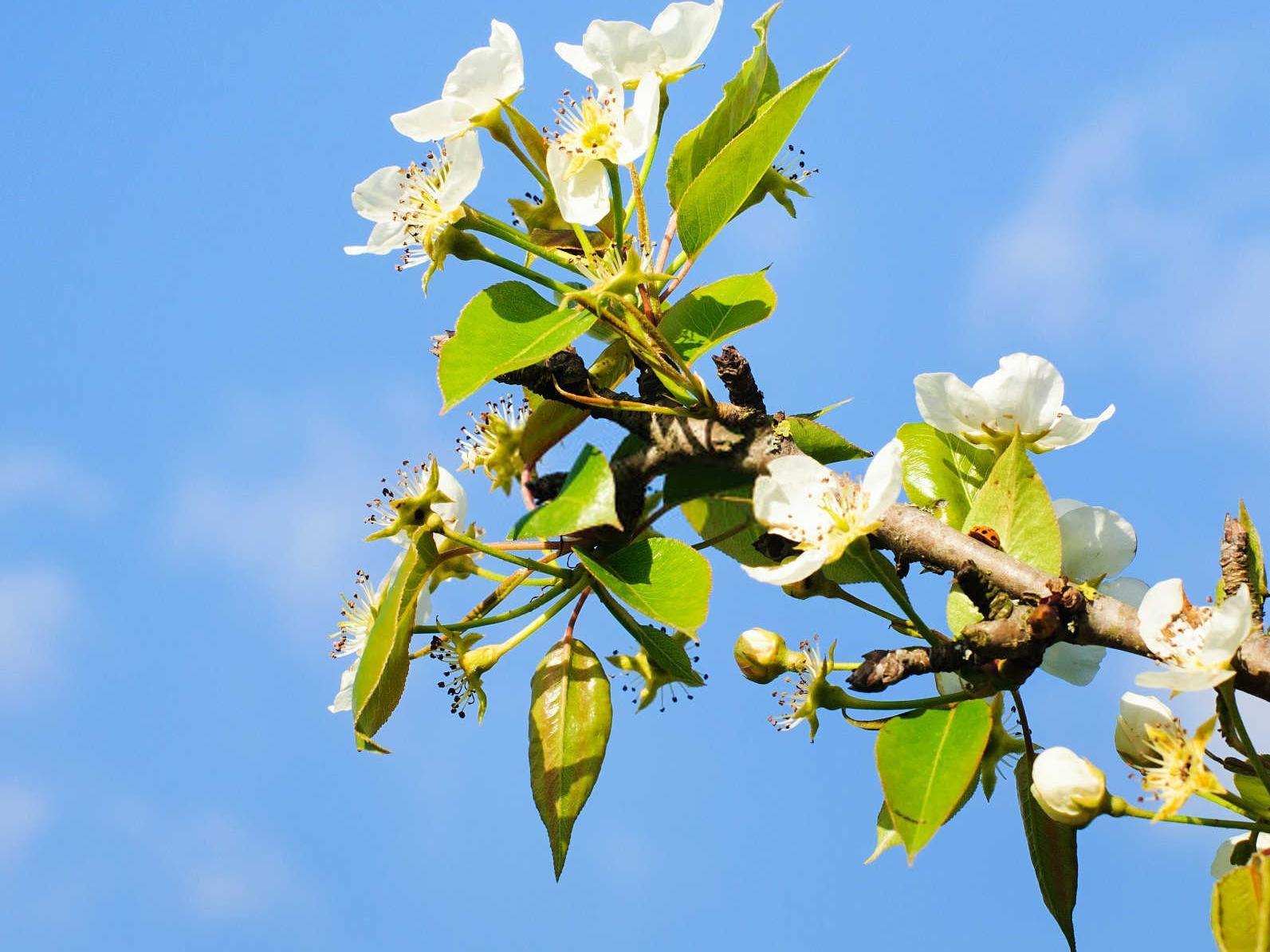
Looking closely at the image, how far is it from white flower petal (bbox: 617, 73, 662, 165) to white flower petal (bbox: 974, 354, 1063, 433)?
2.36ft

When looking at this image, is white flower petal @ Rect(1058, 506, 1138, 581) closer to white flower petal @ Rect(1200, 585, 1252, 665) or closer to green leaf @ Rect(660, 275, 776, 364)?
white flower petal @ Rect(1200, 585, 1252, 665)

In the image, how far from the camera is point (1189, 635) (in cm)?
180

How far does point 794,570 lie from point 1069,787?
504 mm

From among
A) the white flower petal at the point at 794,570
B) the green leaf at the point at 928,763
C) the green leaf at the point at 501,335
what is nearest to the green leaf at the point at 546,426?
the green leaf at the point at 501,335

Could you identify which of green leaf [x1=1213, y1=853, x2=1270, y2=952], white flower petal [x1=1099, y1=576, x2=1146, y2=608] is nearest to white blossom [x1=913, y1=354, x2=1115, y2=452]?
white flower petal [x1=1099, y1=576, x2=1146, y2=608]

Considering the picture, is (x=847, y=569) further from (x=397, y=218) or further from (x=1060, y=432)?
(x=397, y=218)

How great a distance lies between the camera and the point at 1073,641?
193 centimetres

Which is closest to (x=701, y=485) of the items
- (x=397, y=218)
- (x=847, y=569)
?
(x=847, y=569)

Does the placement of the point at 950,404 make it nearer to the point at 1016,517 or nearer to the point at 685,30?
the point at 1016,517

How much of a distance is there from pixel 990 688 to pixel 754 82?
106cm

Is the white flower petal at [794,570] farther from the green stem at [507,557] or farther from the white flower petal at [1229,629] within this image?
the white flower petal at [1229,629]

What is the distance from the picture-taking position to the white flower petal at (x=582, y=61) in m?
2.09

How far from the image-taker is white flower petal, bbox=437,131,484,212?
81.6 inches

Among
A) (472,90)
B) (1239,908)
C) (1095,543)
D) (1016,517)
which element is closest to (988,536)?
(1016,517)
